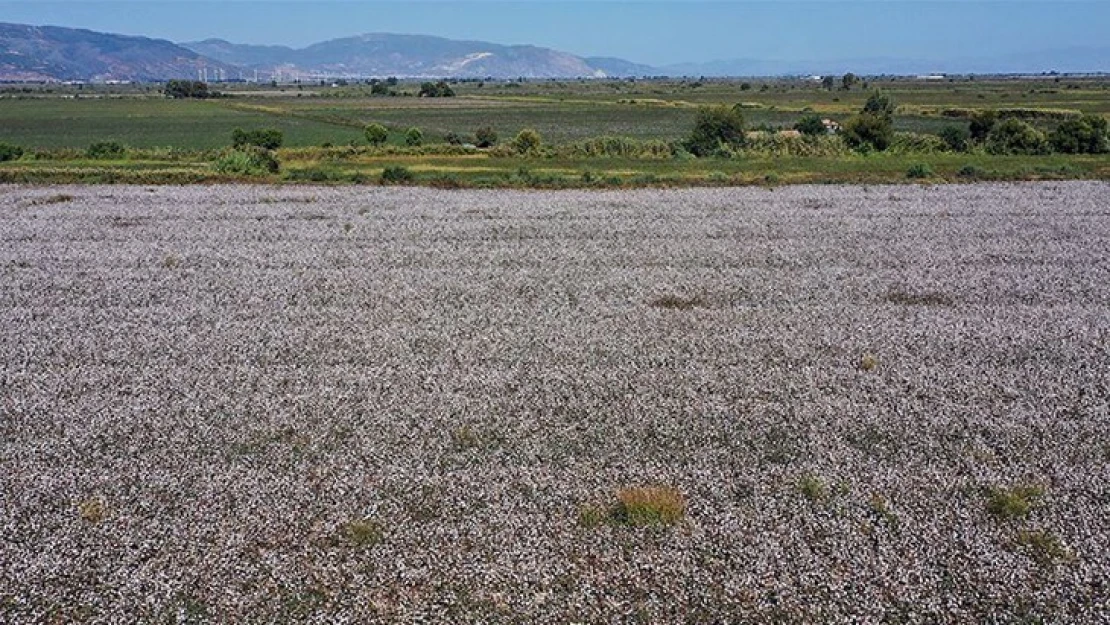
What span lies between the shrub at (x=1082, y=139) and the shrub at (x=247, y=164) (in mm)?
42701

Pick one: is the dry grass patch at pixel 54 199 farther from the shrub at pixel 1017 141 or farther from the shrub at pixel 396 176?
the shrub at pixel 1017 141

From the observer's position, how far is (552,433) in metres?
11.5

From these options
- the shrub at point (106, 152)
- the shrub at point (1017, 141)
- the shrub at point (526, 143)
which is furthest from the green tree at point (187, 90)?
the shrub at point (1017, 141)

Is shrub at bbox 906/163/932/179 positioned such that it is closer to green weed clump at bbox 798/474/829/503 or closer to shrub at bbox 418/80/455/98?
green weed clump at bbox 798/474/829/503

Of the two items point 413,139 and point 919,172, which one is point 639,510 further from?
point 413,139

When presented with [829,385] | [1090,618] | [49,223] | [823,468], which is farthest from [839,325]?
[49,223]

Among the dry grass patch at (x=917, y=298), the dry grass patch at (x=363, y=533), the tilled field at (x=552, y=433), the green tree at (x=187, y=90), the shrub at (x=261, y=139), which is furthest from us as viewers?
the green tree at (x=187, y=90)

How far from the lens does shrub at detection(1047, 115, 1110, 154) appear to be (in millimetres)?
45875

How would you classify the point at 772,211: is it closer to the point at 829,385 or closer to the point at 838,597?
the point at 829,385

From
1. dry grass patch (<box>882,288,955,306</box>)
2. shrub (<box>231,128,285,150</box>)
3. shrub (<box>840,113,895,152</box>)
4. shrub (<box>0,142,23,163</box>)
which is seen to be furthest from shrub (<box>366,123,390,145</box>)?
dry grass patch (<box>882,288,955,306</box>)

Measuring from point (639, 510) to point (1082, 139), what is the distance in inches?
→ 1884

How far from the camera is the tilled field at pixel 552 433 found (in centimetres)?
814

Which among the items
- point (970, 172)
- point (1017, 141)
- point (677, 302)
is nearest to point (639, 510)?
point (677, 302)

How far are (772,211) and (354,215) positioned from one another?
1487cm
